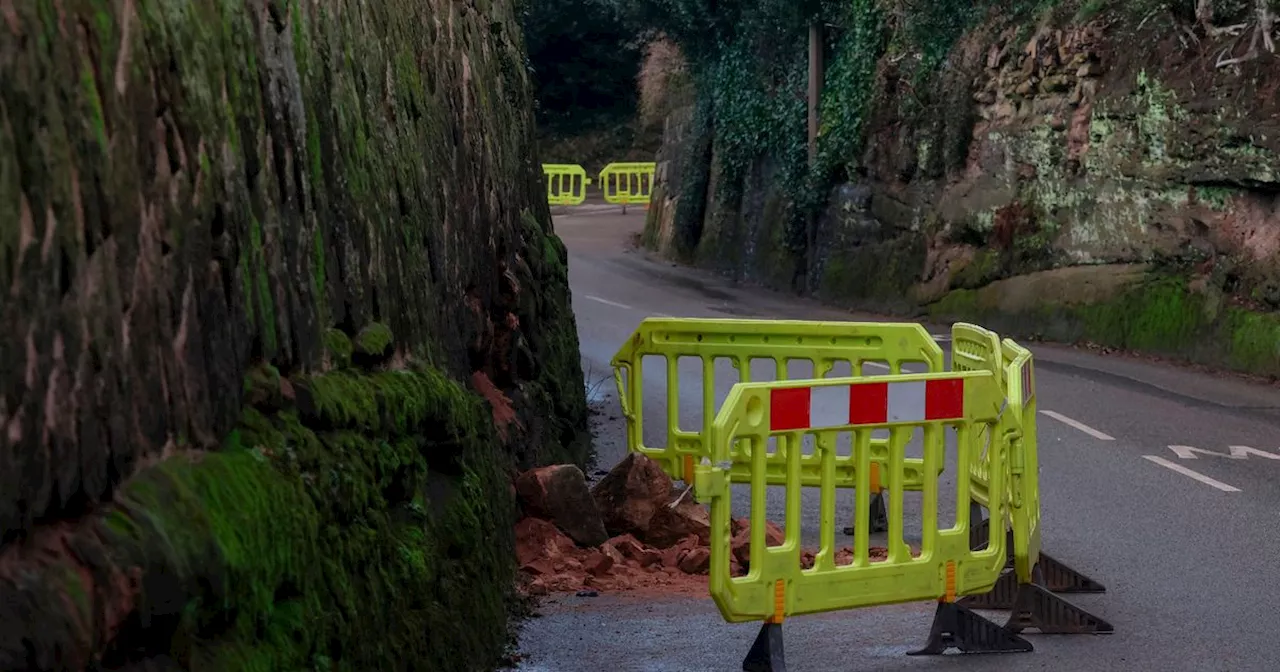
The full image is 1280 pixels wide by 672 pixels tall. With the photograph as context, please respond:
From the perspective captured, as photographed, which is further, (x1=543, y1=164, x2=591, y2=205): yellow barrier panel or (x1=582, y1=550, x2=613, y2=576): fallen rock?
(x1=543, y1=164, x2=591, y2=205): yellow barrier panel

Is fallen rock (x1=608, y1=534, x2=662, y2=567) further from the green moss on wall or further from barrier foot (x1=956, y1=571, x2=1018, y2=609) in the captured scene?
the green moss on wall

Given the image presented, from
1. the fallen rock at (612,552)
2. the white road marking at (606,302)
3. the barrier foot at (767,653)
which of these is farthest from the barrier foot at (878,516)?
the white road marking at (606,302)

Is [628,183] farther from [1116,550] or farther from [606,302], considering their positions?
[1116,550]

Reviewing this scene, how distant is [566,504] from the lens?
888 centimetres

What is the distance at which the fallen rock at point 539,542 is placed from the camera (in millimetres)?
8617

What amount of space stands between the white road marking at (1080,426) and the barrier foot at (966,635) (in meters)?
6.44

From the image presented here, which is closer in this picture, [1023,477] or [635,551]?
[1023,477]

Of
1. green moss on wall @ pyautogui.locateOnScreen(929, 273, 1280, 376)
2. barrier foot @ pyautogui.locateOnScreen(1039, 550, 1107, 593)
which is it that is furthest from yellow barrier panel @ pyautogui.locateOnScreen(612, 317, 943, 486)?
green moss on wall @ pyautogui.locateOnScreen(929, 273, 1280, 376)

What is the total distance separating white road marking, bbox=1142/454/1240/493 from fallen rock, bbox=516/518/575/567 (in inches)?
187

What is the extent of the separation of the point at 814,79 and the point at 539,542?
2075 centimetres

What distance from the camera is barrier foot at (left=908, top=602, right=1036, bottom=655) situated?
7152 millimetres

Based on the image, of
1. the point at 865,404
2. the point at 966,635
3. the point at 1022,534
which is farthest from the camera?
the point at 1022,534

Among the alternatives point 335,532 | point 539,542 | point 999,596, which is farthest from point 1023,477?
point 335,532

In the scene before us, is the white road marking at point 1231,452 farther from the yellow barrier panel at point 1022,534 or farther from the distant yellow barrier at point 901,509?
the distant yellow barrier at point 901,509
